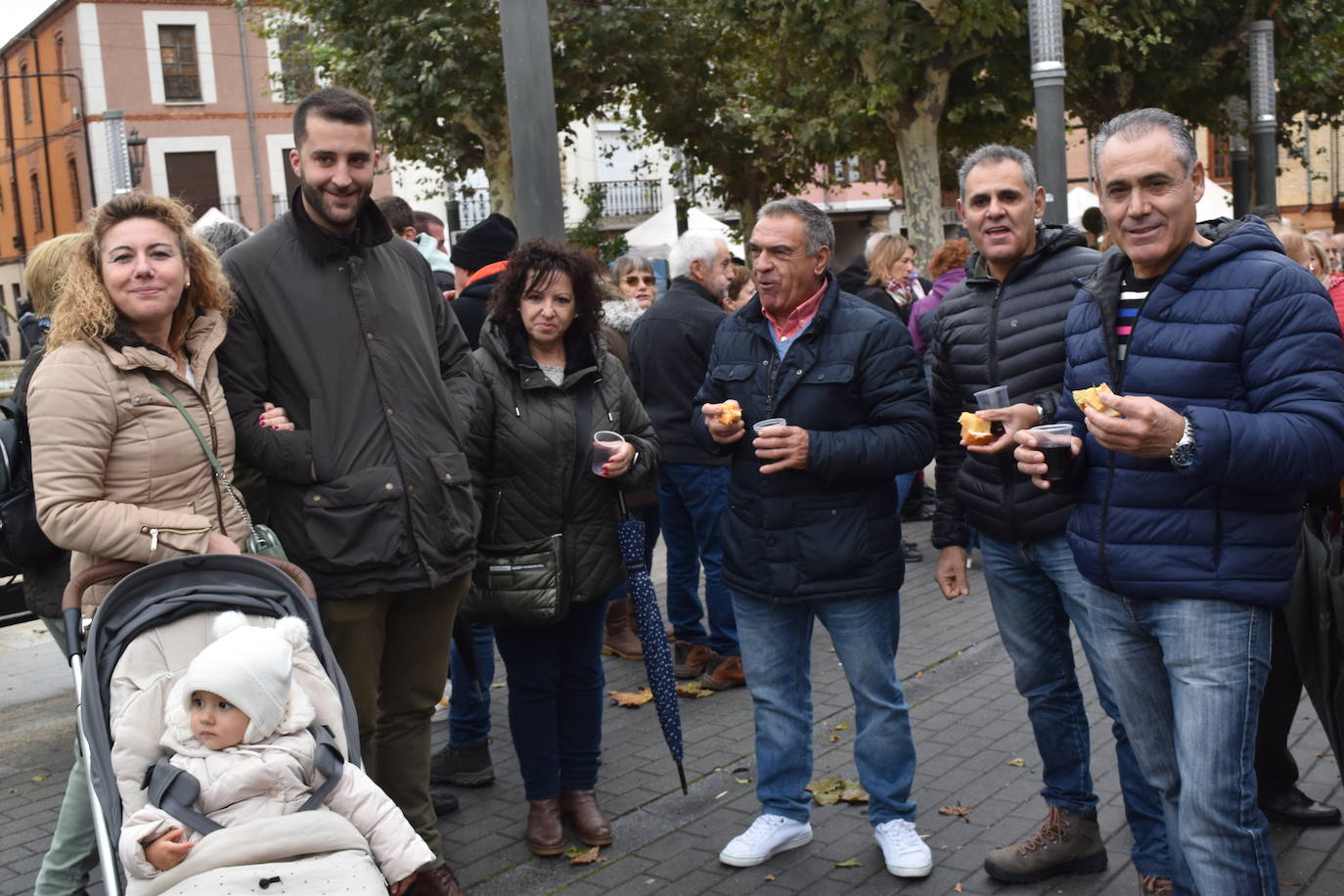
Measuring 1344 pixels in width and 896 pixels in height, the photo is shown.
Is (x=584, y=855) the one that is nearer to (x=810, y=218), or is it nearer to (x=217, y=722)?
(x=217, y=722)

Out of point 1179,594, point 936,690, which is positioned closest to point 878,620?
point 1179,594

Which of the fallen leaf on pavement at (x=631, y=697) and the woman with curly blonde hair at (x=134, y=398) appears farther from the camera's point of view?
the fallen leaf on pavement at (x=631, y=697)

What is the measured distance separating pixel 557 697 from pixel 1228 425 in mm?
2744

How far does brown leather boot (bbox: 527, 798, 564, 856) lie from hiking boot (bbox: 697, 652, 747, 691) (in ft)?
6.42

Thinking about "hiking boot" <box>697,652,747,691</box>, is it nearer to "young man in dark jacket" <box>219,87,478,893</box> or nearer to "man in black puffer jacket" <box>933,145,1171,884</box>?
"man in black puffer jacket" <box>933,145,1171,884</box>

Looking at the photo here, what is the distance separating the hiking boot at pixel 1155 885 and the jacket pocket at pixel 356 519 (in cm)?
240

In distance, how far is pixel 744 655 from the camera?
189 inches

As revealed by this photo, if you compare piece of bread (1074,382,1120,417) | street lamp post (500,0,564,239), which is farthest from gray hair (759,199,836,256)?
street lamp post (500,0,564,239)

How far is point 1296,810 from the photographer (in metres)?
4.73

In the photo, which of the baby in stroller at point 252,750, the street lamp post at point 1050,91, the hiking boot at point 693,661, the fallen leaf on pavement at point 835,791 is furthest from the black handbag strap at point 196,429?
the street lamp post at point 1050,91

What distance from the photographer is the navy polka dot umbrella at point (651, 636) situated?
4910mm

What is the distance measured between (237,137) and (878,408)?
43001mm

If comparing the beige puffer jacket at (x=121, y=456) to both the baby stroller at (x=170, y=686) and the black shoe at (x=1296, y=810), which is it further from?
the black shoe at (x=1296, y=810)

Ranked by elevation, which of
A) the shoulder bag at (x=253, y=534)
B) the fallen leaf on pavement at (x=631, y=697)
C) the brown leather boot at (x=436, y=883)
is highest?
the shoulder bag at (x=253, y=534)
